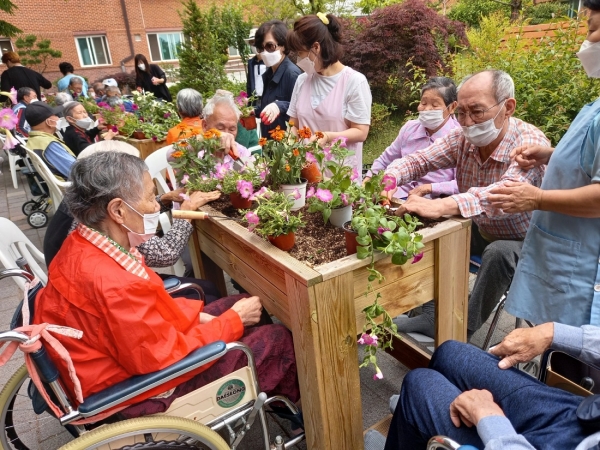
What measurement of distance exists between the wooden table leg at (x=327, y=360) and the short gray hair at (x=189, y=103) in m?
2.71

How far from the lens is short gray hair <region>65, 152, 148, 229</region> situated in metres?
1.50

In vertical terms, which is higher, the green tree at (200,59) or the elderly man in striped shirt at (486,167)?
the green tree at (200,59)

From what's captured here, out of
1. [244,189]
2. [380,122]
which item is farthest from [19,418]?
[380,122]

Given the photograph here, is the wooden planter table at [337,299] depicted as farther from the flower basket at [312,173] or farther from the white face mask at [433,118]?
the white face mask at [433,118]

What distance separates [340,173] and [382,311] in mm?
538

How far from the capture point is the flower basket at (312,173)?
204cm

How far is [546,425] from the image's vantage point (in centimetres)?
130

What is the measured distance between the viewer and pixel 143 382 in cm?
136

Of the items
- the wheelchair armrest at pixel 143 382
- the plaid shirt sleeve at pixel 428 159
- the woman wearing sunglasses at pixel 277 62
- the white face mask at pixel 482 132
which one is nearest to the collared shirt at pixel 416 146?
the plaid shirt sleeve at pixel 428 159

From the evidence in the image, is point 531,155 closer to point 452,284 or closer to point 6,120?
point 452,284

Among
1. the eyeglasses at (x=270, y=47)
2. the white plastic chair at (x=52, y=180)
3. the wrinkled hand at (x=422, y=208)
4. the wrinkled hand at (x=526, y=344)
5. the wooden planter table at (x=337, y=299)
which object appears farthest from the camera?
the white plastic chair at (x=52, y=180)

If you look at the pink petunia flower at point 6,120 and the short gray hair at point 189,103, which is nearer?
the short gray hair at point 189,103

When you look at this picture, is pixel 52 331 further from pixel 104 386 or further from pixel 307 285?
pixel 307 285

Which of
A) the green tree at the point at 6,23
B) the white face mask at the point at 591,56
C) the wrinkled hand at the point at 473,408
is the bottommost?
the wrinkled hand at the point at 473,408
